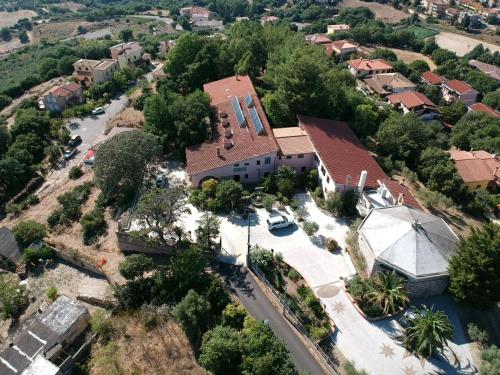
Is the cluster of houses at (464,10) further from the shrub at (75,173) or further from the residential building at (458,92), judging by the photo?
the shrub at (75,173)

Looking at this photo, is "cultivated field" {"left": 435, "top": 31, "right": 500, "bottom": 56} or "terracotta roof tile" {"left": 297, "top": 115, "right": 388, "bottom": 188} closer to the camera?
"terracotta roof tile" {"left": 297, "top": 115, "right": 388, "bottom": 188}

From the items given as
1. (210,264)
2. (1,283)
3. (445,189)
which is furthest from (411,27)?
(1,283)

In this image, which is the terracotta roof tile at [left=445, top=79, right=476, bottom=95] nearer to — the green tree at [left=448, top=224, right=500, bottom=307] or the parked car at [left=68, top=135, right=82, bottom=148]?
the green tree at [left=448, top=224, right=500, bottom=307]

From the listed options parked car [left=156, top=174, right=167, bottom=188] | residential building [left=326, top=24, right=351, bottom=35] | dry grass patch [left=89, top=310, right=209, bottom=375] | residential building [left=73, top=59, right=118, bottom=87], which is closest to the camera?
dry grass patch [left=89, top=310, right=209, bottom=375]

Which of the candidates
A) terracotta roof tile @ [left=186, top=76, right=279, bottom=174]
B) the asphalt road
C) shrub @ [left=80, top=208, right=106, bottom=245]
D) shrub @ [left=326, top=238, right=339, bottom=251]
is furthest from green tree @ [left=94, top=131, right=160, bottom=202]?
shrub @ [left=326, top=238, right=339, bottom=251]

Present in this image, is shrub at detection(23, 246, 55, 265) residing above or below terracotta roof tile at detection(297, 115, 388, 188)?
below

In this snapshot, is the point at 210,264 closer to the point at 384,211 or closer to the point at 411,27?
the point at 384,211

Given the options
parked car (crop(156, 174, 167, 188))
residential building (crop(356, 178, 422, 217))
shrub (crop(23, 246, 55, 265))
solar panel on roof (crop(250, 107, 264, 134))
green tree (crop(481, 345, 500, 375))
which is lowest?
shrub (crop(23, 246, 55, 265))

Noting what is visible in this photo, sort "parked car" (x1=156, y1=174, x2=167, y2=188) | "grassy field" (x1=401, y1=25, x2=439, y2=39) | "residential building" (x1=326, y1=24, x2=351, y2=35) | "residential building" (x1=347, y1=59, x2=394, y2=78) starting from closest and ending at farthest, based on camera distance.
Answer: "parked car" (x1=156, y1=174, x2=167, y2=188)
"residential building" (x1=347, y1=59, x2=394, y2=78)
"residential building" (x1=326, y1=24, x2=351, y2=35)
"grassy field" (x1=401, y1=25, x2=439, y2=39)
